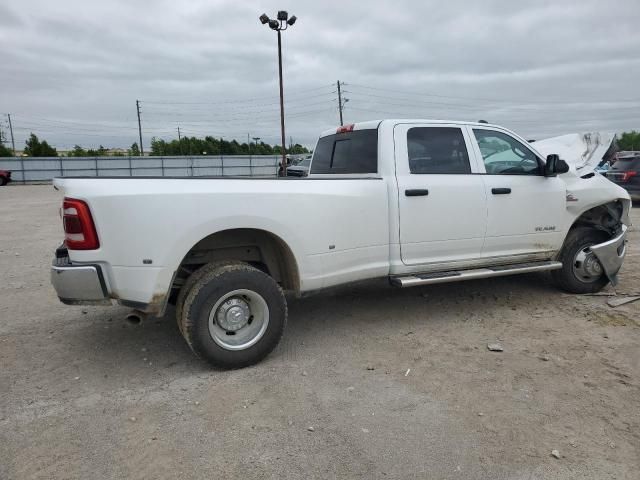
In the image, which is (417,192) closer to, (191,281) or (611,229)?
(191,281)

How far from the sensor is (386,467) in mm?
2713

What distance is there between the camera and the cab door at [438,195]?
464 centimetres

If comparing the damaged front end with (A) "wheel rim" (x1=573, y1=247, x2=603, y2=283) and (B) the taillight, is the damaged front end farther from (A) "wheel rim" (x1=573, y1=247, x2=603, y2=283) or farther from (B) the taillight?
(B) the taillight

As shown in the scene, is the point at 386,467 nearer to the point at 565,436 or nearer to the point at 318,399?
the point at 318,399

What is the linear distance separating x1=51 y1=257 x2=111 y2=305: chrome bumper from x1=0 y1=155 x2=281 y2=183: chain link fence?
3458 centimetres

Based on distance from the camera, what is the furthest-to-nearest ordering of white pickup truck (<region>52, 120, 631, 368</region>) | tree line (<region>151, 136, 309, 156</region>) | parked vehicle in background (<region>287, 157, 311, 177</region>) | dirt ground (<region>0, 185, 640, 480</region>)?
1. tree line (<region>151, 136, 309, 156</region>)
2. parked vehicle in background (<region>287, 157, 311, 177</region>)
3. white pickup truck (<region>52, 120, 631, 368</region>)
4. dirt ground (<region>0, 185, 640, 480</region>)

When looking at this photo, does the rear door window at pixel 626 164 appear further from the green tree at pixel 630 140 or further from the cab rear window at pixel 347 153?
the green tree at pixel 630 140

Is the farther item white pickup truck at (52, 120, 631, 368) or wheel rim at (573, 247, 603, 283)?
wheel rim at (573, 247, 603, 283)

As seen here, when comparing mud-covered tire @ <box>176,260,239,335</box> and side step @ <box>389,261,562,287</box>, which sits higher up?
mud-covered tire @ <box>176,260,239,335</box>

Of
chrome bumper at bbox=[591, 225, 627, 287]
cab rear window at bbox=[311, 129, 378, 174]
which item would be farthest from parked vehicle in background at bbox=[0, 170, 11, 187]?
chrome bumper at bbox=[591, 225, 627, 287]

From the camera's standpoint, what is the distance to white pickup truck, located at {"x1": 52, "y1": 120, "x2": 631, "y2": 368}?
351 centimetres

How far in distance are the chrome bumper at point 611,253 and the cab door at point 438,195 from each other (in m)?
1.60

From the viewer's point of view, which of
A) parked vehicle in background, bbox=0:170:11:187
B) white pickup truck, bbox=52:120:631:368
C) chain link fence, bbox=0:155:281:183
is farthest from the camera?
chain link fence, bbox=0:155:281:183

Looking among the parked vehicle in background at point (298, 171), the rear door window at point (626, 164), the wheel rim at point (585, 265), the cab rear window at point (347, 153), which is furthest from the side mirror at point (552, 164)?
the rear door window at point (626, 164)
